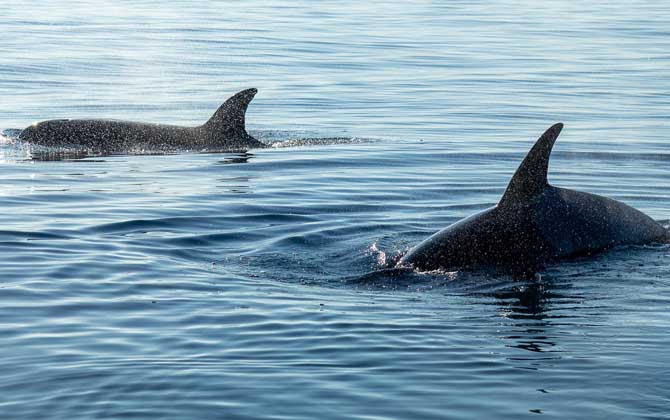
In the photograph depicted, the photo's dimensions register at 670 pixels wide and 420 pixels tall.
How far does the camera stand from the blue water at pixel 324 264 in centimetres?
744

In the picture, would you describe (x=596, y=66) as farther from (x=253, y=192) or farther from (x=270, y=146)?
(x=253, y=192)

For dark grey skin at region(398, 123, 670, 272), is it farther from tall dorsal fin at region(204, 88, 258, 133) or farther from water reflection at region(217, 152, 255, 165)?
tall dorsal fin at region(204, 88, 258, 133)

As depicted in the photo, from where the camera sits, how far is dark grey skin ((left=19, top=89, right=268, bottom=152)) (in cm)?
2031

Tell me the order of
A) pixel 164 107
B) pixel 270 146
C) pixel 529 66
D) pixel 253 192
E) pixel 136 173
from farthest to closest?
pixel 529 66 < pixel 164 107 < pixel 270 146 < pixel 136 173 < pixel 253 192

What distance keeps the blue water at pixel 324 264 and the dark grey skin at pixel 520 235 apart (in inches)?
8.8

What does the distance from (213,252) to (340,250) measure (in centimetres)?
119

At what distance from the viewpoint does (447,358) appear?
809 cm

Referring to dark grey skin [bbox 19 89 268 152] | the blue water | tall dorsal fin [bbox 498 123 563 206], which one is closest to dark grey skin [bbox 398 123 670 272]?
tall dorsal fin [bbox 498 123 563 206]

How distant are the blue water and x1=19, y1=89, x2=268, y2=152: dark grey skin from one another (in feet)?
1.98

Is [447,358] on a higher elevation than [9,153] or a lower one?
lower

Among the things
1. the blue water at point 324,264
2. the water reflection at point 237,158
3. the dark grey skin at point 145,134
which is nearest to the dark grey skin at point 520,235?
the blue water at point 324,264

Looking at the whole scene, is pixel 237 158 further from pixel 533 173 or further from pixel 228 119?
pixel 533 173

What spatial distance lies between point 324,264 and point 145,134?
9705mm

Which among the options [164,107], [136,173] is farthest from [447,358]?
[164,107]
